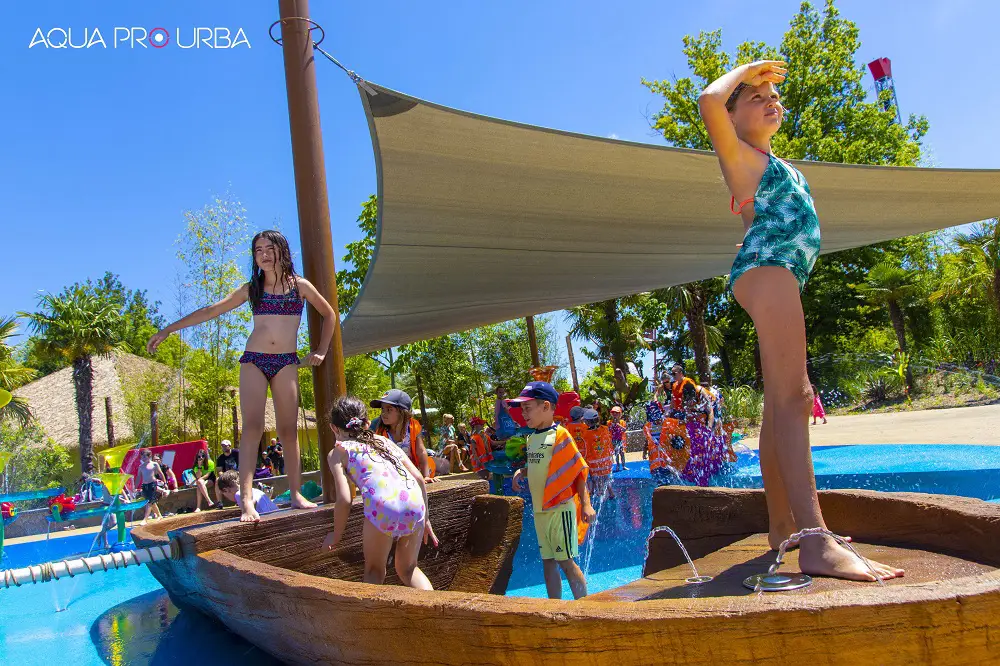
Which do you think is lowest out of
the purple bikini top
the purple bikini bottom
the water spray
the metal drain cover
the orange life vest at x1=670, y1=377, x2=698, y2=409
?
the water spray

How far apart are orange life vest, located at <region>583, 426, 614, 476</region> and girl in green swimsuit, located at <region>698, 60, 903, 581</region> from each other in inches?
261

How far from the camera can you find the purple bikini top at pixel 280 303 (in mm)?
3238

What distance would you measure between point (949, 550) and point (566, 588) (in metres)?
3.30

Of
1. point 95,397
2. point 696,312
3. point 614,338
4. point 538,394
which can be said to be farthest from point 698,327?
point 95,397

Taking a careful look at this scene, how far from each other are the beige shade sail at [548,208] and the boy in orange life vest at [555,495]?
236cm

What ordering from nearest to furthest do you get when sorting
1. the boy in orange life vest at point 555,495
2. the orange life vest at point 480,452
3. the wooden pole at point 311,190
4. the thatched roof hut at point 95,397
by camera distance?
the boy in orange life vest at point 555,495
the wooden pole at point 311,190
the orange life vest at point 480,452
the thatched roof hut at point 95,397

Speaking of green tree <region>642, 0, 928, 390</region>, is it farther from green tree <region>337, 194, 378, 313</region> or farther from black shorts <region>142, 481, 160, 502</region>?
black shorts <region>142, 481, 160, 502</region>

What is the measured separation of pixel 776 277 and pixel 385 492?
1746mm

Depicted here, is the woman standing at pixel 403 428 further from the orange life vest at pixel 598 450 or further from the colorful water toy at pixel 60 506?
the colorful water toy at pixel 60 506

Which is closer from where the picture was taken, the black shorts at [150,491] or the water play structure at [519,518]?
the water play structure at [519,518]

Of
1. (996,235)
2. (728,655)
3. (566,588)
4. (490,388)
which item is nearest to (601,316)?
(490,388)

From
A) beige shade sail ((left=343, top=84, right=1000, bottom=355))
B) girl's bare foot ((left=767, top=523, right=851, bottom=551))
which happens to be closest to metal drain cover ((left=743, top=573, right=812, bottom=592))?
girl's bare foot ((left=767, top=523, right=851, bottom=551))

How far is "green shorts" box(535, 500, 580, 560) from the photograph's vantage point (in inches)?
125

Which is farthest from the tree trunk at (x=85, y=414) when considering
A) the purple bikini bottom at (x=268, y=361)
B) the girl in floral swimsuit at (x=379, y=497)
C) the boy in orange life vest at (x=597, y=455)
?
the girl in floral swimsuit at (x=379, y=497)
